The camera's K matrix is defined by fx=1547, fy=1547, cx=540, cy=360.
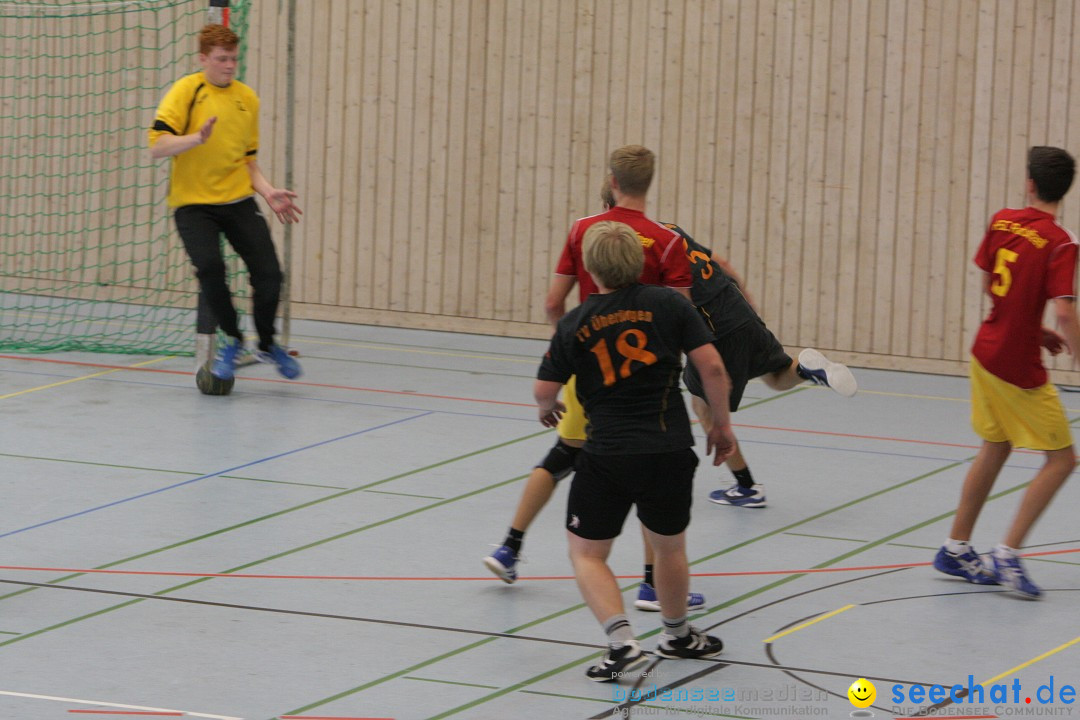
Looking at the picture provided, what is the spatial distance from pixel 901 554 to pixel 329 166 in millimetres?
7647

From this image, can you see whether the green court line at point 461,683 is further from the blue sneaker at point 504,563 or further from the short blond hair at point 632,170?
the short blond hair at point 632,170

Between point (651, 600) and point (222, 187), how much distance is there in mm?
4644

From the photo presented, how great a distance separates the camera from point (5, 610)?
558 cm

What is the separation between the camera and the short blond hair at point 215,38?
9000 millimetres

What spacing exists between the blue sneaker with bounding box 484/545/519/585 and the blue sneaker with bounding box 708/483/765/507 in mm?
1718

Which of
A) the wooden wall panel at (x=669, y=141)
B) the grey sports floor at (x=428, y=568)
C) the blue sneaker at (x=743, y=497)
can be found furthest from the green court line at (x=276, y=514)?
the wooden wall panel at (x=669, y=141)

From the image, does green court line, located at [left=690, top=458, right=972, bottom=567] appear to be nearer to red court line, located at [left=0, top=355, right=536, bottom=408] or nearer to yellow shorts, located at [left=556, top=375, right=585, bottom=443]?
yellow shorts, located at [left=556, top=375, right=585, bottom=443]

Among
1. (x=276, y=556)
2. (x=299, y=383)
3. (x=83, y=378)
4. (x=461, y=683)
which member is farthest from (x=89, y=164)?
(x=461, y=683)

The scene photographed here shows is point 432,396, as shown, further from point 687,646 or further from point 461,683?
point 461,683

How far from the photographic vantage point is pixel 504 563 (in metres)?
5.96

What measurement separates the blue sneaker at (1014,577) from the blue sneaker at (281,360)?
A: 493cm

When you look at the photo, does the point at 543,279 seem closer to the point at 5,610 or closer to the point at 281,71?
the point at 281,71

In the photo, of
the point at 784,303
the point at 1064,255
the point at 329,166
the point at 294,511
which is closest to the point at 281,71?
the point at 329,166

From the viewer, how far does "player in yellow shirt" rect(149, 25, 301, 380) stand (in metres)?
9.14
